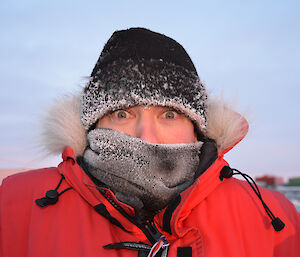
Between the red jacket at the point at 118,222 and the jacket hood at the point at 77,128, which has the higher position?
the jacket hood at the point at 77,128

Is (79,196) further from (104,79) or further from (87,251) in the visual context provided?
(104,79)

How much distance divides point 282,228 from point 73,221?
1.19 metres

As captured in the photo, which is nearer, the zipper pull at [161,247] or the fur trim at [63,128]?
the zipper pull at [161,247]

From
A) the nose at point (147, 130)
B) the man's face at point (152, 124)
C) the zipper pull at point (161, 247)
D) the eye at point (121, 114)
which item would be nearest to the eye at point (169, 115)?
the man's face at point (152, 124)

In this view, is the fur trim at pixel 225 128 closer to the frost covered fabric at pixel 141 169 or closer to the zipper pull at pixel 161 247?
the frost covered fabric at pixel 141 169

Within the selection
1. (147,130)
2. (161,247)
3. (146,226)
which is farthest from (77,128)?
(161,247)

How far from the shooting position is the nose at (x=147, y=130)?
1844mm

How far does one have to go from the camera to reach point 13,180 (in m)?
1.93

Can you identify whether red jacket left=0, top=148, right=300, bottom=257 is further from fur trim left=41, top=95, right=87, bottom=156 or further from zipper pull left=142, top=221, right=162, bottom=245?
fur trim left=41, top=95, right=87, bottom=156

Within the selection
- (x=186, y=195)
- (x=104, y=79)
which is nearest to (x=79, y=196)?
(x=186, y=195)

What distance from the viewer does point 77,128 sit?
2.08m

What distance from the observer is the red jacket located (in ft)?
5.28

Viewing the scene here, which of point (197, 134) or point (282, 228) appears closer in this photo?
point (282, 228)

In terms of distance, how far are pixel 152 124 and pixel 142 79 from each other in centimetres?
28
